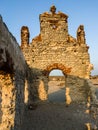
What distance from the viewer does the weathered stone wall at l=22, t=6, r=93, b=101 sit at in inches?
474

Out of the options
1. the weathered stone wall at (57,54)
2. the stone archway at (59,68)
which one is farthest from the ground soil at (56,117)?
the stone archway at (59,68)

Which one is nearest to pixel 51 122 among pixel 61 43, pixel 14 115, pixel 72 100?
pixel 14 115

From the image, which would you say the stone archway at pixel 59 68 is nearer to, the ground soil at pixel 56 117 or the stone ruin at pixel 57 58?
the stone ruin at pixel 57 58

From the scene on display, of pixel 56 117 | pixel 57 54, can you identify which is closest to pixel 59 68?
pixel 57 54

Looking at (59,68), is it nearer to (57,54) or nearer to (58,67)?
(58,67)

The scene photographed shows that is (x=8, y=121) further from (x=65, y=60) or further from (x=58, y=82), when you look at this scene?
(x=58, y=82)

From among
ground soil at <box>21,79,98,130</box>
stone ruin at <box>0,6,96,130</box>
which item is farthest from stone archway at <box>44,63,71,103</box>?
ground soil at <box>21,79,98,130</box>

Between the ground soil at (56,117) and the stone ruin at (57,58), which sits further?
the stone ruin at (57,58)

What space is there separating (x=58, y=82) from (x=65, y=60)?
941cm

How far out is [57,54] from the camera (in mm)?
12430

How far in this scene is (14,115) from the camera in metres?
6.52

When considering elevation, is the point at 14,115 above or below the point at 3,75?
below

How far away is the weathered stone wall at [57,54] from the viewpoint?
1203 cm

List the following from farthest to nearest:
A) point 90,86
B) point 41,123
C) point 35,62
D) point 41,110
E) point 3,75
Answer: point 35,62 → point 90,86 → point 41,110 → point 41,123 → point 3,75
